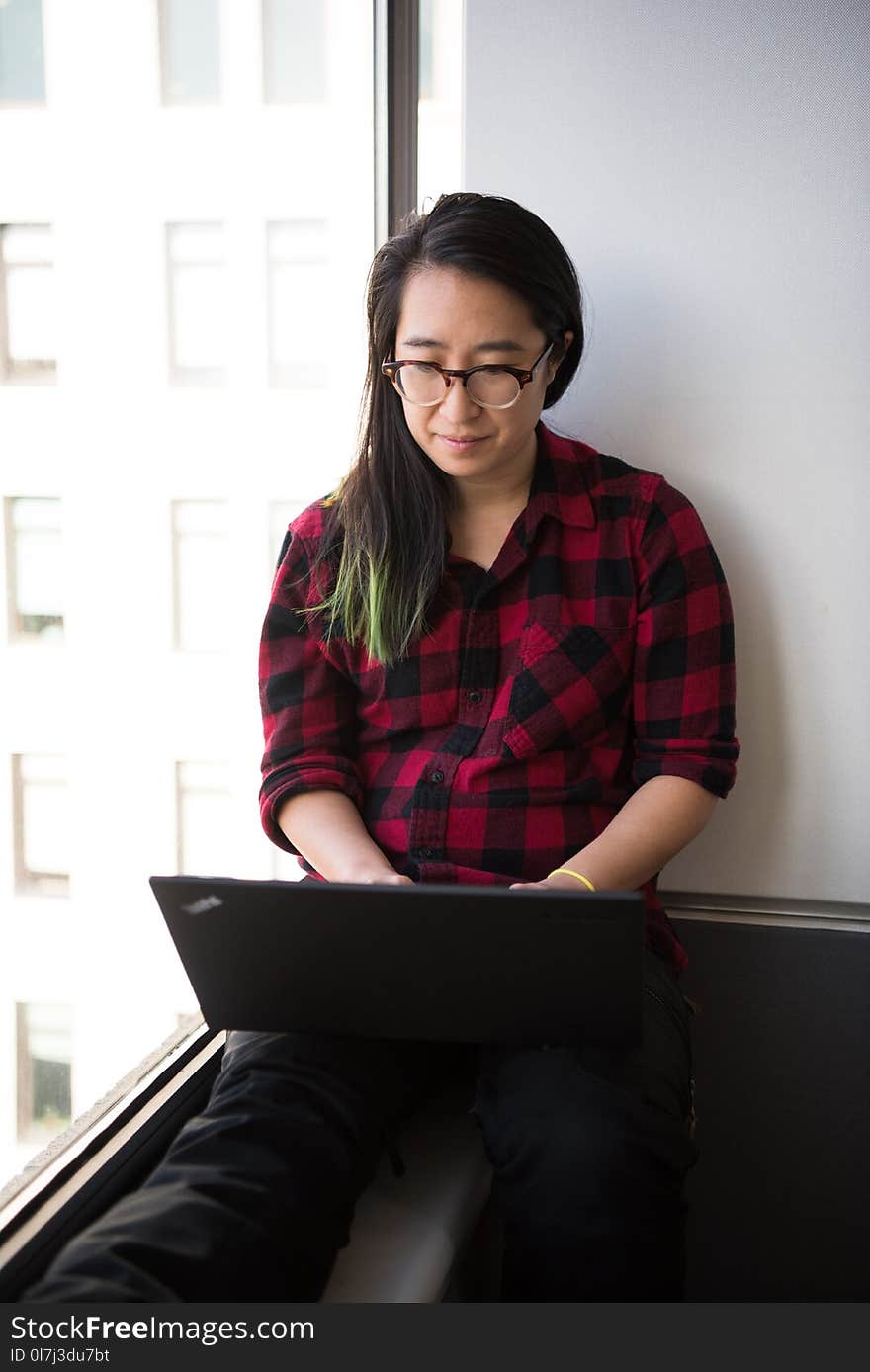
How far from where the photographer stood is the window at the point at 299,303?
1.46 metres

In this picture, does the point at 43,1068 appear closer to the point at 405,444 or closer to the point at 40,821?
the point at 40,821

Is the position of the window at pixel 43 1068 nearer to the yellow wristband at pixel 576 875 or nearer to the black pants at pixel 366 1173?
the black pants at pixel 366 1173

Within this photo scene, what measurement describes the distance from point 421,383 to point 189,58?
73 centimetres

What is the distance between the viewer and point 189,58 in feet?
4.47

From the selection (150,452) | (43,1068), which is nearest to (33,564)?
(150,452)

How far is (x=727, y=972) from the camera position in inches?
46.7

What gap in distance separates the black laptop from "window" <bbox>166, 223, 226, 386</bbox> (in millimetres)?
1008

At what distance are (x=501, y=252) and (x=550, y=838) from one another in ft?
1.75

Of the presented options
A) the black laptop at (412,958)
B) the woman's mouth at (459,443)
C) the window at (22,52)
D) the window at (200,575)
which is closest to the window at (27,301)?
the window at (22,52)

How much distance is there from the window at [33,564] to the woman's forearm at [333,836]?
654 mm

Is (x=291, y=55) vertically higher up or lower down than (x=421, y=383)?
higher up

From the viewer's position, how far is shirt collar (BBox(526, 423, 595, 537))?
1.04 meters
